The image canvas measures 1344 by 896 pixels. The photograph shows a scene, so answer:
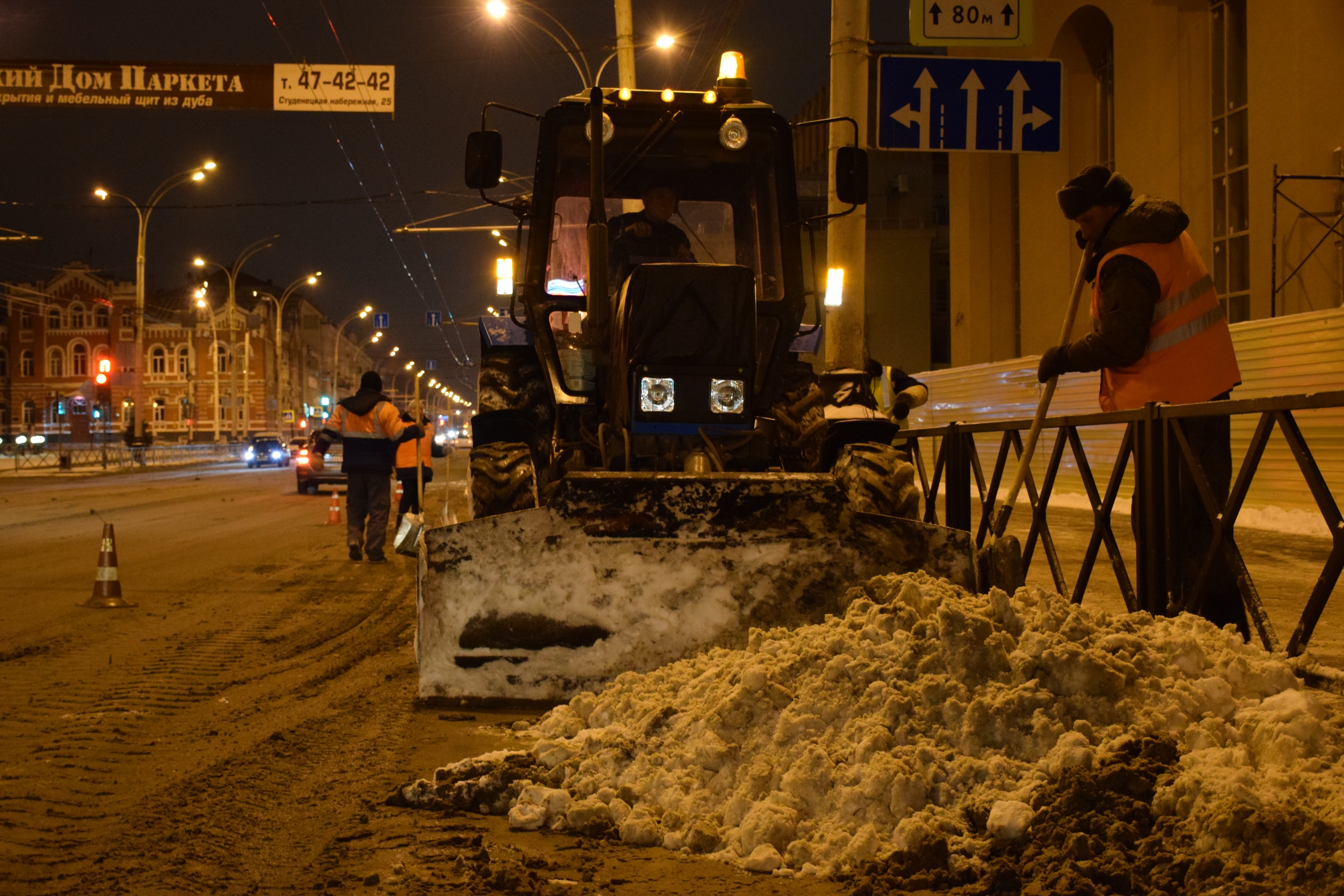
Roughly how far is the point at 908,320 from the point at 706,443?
42562 millimetres

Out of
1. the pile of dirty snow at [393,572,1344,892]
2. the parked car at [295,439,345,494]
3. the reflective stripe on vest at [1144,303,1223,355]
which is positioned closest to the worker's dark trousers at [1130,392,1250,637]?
the reflective stripe on vest at [1144,303,1223,355]

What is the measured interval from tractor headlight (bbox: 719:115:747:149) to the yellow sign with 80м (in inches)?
147

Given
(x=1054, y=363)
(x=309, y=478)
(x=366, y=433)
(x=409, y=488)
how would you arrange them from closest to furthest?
1. (x=1054, y=363)
2. (x=366, y=433)
3. (x=409, y=488)
4. (x=309, y=478)

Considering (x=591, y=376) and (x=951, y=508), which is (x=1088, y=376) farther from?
(x=591, y=376)

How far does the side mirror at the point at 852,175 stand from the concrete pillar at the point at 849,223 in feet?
8.84

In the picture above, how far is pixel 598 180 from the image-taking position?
5.62 metres

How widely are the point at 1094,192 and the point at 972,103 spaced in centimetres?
436

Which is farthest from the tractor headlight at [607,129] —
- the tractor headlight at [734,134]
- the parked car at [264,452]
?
the parked car at [264,452]

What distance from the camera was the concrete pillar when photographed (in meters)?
9.31

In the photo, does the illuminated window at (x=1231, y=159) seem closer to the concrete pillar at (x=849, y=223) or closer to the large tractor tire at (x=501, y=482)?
the concrete pillar at (x=849, y=223)

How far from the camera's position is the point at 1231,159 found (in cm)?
1909

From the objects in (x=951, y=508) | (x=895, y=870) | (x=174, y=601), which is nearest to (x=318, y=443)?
(x=174, y=601)

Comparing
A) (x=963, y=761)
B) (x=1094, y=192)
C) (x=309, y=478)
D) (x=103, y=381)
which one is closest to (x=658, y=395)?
(x=1094, y=192)

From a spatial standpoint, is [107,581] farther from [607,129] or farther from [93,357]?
[93,357]
